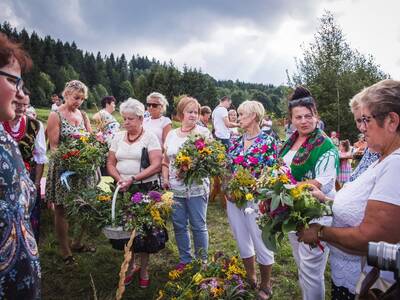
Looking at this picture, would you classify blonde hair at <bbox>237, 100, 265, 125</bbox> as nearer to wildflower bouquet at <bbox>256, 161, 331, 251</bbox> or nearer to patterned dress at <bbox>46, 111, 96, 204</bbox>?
wildflower bouquet at <bbox>256, 161, 331, 251</bbox>

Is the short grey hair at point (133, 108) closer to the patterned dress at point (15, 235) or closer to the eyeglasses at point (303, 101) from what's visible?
the eyeglasses at point (303, 101)

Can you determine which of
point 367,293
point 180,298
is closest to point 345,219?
point 367,293

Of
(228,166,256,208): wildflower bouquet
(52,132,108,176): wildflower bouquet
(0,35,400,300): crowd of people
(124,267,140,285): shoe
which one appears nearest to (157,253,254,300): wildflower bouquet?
(0,35,400,300): crowd of people

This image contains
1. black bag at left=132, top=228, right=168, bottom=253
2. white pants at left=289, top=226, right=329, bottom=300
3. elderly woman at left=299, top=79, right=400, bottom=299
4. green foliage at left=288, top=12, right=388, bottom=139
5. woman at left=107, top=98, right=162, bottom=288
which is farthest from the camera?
green foliage at left=288, top=12, right=388, bottom=139

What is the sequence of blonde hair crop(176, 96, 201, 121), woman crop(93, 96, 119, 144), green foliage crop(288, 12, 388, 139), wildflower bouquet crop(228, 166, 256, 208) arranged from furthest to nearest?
green foliage crop(288, 12, 388, 139) < woman crop(93, 96, 119, 144) < blonde hair crop(176, 96, 201, 121) < wildflower bouquet crop(228, 166, 256, 208)

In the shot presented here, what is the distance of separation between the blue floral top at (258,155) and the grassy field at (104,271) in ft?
5.33

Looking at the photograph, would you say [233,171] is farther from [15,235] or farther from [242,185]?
[15,235]

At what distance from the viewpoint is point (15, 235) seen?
1526mm

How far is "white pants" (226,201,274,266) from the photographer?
3.62 metres

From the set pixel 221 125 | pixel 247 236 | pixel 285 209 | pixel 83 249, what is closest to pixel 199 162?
pixel 247 236

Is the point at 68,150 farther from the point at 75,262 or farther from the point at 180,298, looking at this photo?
the point at 180,298

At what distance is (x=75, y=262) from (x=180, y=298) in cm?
231

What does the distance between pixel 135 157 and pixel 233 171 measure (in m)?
1.21

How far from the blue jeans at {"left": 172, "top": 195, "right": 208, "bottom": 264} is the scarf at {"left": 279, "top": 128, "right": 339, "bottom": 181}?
55.3 inches
